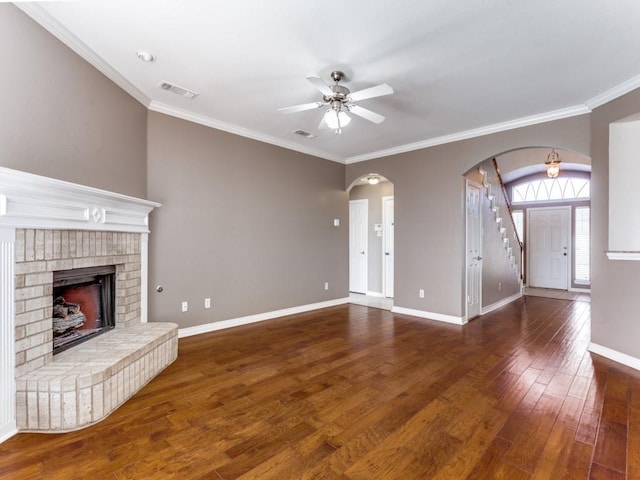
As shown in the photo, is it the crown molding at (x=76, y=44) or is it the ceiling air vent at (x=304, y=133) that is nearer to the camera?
the crown molding at (x=76, y=44)

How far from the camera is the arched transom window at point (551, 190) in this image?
7.39m

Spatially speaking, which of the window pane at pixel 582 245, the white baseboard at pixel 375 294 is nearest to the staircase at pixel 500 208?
the window pane at pixel 582 245

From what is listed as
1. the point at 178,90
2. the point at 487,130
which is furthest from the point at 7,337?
the point at 487,130

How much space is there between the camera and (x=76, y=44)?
2.46m

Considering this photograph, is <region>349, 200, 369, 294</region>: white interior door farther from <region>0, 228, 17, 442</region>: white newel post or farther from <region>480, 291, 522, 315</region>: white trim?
<region>0, 228, 17, 442</region>: white newel post

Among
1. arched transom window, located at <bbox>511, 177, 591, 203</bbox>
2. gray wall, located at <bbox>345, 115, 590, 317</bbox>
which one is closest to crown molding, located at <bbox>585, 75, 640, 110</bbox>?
gray wall, located at <bbox>345, 115, 590, 317</bbox>

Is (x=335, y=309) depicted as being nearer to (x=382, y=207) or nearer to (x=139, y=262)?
(x=382, y=207)

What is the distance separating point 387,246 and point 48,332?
18.4 ft

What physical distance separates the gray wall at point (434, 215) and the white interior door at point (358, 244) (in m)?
Result: 1.73

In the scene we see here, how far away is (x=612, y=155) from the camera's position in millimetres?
3205

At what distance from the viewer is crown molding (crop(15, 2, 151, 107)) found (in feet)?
6.90

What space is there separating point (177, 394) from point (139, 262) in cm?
155

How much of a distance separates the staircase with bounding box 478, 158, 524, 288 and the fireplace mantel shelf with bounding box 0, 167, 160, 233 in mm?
A: 4986

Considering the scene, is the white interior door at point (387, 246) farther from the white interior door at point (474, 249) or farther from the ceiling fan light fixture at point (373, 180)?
the white interior door at point (474, 249)
